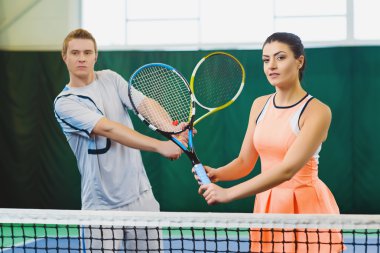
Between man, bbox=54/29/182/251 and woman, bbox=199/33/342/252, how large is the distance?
57 centimetres

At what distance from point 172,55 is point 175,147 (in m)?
4.30

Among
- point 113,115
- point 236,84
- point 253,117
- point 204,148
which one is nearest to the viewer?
point 253,117

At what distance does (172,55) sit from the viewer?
21.5 feet

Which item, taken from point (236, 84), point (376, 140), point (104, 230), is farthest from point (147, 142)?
point (376, 140)

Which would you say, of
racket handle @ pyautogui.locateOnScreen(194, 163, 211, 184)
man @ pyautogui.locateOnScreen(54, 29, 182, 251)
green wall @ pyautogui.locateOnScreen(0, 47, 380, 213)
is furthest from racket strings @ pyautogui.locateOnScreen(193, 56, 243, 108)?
racket handle @ pyautogui.locateOnScreen(194, 163, 211, 184)

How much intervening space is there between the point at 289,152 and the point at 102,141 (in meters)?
0.94

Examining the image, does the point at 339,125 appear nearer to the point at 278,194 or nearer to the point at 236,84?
the point at 236,84

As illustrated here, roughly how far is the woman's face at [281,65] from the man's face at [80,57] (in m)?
0.87

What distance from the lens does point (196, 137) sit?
6441 millimetres

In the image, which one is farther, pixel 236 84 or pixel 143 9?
pixel 143 9

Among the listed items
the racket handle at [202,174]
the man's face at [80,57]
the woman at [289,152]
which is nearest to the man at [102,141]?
the man's face at [80,57]

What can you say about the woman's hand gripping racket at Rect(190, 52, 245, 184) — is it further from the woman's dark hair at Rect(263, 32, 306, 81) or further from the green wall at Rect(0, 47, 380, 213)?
A: the woman's dark hair at Rect(263, 32, 306, 81)

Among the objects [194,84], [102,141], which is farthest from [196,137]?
[102,141]

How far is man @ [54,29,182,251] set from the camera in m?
2.34
